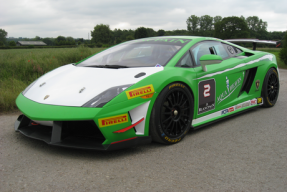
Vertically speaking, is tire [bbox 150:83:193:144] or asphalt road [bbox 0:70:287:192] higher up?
tire [bbox 150:83:193:144]

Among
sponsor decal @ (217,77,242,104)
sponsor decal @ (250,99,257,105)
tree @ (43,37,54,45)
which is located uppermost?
tree @ (43,37,54,45)

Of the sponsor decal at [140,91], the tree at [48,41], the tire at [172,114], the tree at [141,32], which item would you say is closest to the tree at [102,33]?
the tree at [48,41]

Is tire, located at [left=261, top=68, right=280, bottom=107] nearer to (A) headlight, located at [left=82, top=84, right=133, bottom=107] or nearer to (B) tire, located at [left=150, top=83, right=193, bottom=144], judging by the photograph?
(B) tire, located at [left=150, top=83, right=193, bottom=144]

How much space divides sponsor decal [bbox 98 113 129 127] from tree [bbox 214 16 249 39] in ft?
223

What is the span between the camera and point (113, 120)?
2543 mm

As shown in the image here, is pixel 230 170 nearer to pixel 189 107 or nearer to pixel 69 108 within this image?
pixel 189 107

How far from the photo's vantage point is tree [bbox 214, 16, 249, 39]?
6594 cm

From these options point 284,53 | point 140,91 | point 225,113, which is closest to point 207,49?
point 225,113

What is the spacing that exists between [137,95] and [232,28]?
71.5 metres

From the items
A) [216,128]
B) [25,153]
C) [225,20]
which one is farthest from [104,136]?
[225,20]

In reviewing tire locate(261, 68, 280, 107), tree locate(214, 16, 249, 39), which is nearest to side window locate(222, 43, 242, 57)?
tire locate(261, 68, 280, 107)

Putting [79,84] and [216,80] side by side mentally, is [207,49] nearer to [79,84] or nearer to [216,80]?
[216,80]

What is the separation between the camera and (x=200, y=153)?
9.28ft

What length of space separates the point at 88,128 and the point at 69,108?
285 millimetres
